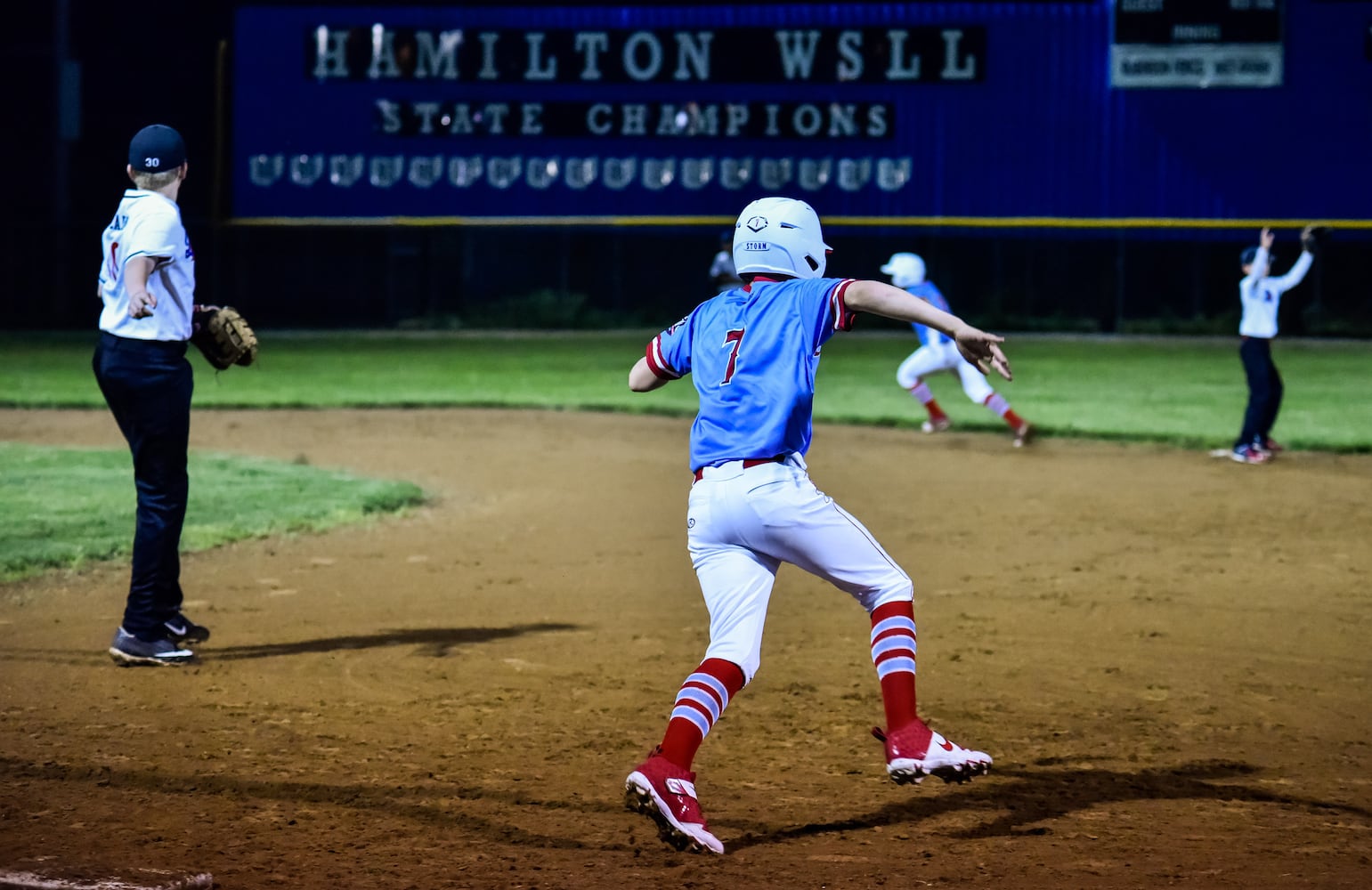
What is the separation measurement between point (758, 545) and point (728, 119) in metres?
24.4

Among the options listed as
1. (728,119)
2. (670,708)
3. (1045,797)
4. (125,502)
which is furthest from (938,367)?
(728,119)

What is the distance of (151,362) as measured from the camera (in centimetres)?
675

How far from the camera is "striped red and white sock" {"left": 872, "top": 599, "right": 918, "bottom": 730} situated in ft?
15.9

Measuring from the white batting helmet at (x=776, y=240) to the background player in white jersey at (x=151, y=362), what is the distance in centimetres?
266

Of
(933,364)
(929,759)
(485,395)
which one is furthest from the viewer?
(485,395)

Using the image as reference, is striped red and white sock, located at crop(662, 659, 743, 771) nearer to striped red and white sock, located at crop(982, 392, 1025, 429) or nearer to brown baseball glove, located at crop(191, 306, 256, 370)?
brown baseball glove, located at crop(191, 306, 256, 370)

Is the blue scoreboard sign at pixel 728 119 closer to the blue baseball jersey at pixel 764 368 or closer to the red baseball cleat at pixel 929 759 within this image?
the blue baseball jersey at pixel 764 368

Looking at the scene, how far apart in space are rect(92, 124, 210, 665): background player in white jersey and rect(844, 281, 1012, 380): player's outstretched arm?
10.3 feet

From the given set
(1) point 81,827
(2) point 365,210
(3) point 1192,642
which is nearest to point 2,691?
(1) point 81,827

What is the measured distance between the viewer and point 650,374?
519 cm

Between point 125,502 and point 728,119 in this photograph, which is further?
point 728,119

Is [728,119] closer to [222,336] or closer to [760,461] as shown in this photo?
[222,336]

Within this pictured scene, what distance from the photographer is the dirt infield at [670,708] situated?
4645 millimetres

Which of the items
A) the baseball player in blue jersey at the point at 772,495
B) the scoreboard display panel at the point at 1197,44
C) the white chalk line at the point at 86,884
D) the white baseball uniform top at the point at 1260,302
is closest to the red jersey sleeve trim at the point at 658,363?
the baseball player in blue jersey at the point at 772,495
